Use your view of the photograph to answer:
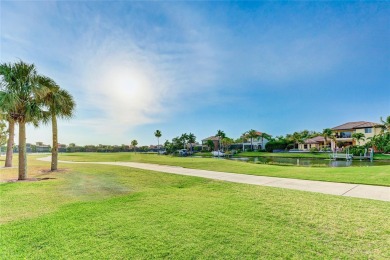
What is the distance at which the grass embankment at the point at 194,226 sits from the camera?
3.28m

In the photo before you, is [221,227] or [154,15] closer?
[221,227]

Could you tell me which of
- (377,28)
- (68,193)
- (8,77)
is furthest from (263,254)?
(377,28)

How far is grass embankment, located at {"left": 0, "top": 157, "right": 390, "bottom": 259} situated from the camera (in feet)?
10.8

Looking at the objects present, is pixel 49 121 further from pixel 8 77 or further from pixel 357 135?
pixel 357 135

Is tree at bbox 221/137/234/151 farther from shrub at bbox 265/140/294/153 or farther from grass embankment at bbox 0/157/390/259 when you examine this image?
grass embankment at bbox 0/157/390/259

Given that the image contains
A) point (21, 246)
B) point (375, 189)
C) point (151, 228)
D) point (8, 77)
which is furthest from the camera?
point (8, 77)

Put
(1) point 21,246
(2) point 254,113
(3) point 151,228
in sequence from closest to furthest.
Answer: (1) point 21,246
(3) point 151,228
(2) point 254,113

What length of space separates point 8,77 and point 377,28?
73.3 feet

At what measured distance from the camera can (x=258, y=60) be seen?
772 inches

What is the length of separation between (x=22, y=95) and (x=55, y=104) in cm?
290

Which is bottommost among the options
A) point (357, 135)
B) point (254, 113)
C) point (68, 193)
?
point (68, 193)

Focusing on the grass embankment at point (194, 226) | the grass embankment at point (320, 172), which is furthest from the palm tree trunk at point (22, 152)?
the grass embankment at point (320, 172)

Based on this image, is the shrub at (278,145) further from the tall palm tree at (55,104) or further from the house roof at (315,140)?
the tall palm tree at (55,104)

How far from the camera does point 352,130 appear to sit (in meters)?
51.0
